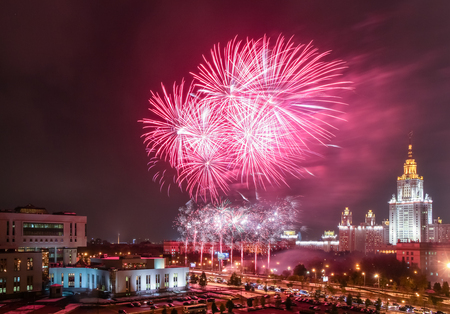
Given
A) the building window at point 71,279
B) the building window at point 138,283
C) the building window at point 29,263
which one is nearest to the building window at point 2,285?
the building window at point 29,263

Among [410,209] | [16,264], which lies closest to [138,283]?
[16,264]

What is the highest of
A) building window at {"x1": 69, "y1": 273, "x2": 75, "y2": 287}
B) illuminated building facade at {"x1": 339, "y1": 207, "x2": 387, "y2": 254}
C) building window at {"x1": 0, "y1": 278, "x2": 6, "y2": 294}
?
building window at {"x1": 0, "y1": 278, "x2": 6, "y2": 294}

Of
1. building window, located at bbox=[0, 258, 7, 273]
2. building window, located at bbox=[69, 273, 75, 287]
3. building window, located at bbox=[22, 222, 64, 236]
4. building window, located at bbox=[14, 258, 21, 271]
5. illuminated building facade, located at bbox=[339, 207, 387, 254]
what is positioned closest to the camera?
building window, located at bbox=[0, 258, 7, 273]

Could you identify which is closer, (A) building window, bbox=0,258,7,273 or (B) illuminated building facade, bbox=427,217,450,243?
(A) building window, bbox=0,258,7,273

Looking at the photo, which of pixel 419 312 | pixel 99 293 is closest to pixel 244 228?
pixel 99 293

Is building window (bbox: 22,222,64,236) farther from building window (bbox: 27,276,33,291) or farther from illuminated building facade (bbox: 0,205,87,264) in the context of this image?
building window (bbox: 27,276,33,291)

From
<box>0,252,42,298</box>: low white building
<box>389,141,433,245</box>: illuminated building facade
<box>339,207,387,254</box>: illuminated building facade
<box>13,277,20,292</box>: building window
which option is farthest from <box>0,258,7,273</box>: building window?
<box>339,207,387,254</box>: illuminated building facade

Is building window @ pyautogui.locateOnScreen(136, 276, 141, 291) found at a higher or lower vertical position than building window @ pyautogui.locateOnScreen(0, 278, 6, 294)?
lower
